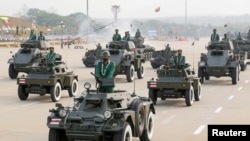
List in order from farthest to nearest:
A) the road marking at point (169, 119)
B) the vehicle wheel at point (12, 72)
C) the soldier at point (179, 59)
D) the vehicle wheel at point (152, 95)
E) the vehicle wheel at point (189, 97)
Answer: the vehicle wheel at point (12, 72) → the soldier at point (179, 59) → the vehicle wheel at point (152, 95) → the vehicle wheel at point (189, 97) → the road marking at point (169, 119)

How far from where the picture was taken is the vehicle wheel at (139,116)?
43.9 feet

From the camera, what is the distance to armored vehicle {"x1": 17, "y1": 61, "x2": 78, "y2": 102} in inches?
896

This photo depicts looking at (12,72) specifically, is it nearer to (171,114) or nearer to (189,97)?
(189,97)

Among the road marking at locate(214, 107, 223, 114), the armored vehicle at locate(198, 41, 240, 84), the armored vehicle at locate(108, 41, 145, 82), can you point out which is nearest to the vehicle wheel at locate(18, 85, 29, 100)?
the road marking at locate(214, 107, 223, 114)

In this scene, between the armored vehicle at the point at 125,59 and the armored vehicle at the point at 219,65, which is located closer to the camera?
the armored vehicle at the point at 219,65

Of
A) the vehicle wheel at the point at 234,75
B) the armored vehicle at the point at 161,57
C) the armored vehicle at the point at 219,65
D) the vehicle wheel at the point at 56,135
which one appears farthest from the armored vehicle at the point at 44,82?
the armored vehicle at the point at 161,57

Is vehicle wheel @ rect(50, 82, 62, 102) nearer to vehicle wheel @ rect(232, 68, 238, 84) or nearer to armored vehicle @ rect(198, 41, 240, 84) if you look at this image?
armored vehicle @ rect(198, 41, 240, 84)

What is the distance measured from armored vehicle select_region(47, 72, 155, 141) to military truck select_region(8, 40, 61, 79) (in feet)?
65.4

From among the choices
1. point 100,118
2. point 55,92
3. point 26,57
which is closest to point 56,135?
point 100,118

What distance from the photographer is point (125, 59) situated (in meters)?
32.5

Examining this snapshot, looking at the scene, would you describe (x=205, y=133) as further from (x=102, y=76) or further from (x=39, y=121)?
(x=39, y=121)

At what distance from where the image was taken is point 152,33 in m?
189

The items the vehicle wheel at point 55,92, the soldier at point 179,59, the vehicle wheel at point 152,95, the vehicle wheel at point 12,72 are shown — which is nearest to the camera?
the vehicle wheel at point 152,95

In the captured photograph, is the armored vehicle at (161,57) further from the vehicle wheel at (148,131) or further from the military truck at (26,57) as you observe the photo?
the vehicle wheel at (148,131)
